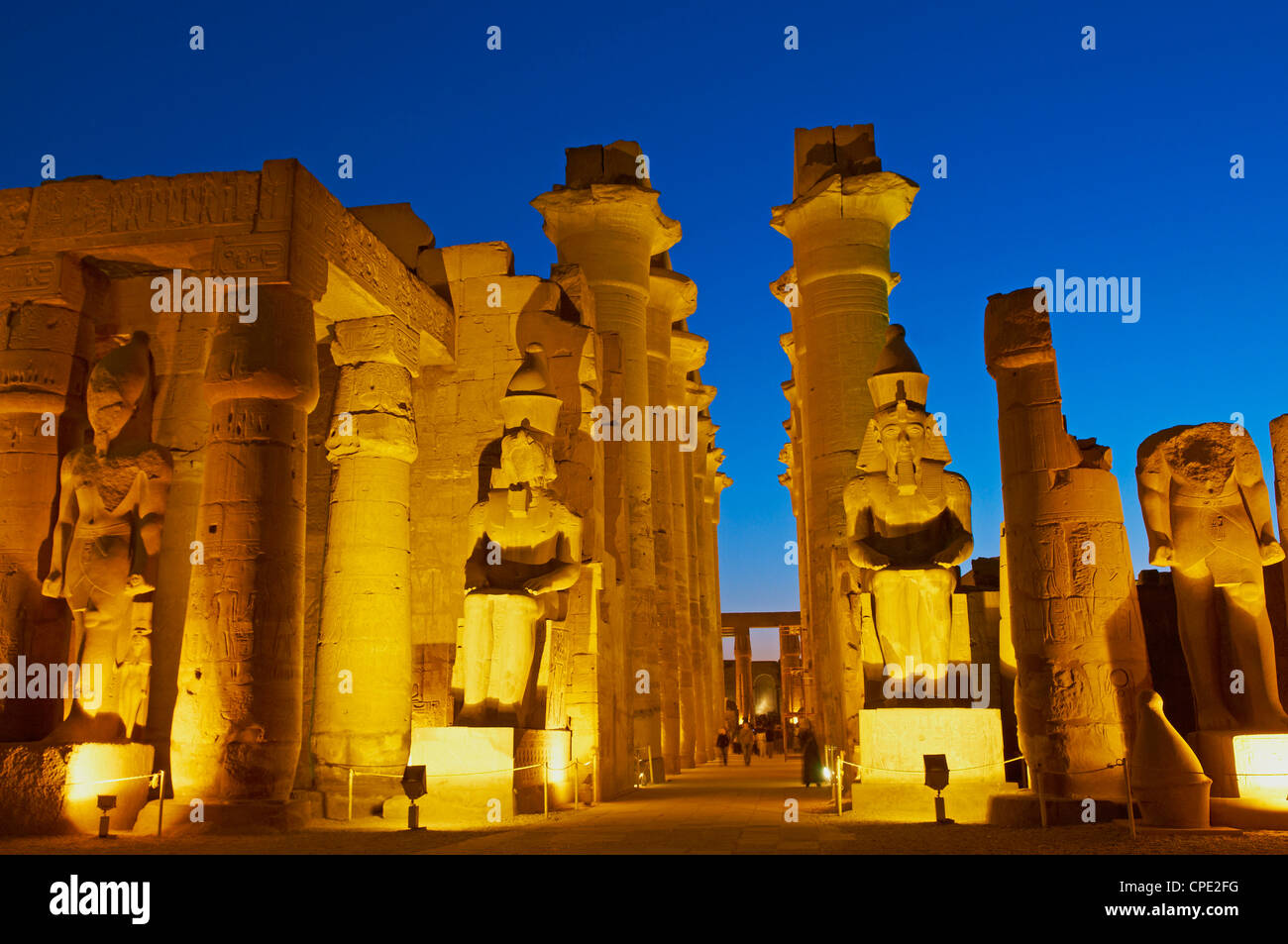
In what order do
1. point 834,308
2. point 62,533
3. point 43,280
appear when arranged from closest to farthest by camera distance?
1. point 62,533
2. point 43,280
3. point 834,308

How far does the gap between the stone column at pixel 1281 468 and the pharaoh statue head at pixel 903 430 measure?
9.93 feet

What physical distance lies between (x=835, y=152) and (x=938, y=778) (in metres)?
13.5

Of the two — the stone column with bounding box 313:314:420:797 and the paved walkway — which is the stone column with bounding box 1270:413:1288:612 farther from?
the stone column with bounding box 313:314:420:797

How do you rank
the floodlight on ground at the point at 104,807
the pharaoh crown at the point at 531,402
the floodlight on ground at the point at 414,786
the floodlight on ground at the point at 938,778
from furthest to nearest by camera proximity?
1. the pharaoh crown at the point at 531,402
2. the floodlight on ground at the point at 414,786
3. the floodlight on ground at the point at 938,778
4. the floodlight on ground at the point at 104,807

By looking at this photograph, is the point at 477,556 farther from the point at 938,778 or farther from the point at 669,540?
the point at 669,540

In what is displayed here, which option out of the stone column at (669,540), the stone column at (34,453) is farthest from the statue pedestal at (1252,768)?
the stone column at (669,540)

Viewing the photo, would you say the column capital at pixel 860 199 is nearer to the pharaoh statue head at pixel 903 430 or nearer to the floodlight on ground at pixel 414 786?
the pharaoh statue head at pixel 903 430

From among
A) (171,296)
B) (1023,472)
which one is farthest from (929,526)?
(171,296)

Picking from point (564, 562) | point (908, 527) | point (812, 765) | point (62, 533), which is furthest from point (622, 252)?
point (62, 533)

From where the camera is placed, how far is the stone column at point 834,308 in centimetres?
1856

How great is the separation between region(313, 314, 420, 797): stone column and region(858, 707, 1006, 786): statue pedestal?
5.35 metres

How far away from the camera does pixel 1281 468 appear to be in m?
10.5

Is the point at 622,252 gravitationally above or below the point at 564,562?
above

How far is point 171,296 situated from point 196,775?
17.2 ft
